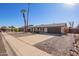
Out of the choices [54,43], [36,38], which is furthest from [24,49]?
[54,43]

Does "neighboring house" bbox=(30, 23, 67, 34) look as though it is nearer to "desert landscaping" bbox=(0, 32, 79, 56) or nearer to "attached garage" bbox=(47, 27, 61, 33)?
"attached garage" bbox=(47, 27, 61, 33)

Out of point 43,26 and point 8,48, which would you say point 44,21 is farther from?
point 8,48

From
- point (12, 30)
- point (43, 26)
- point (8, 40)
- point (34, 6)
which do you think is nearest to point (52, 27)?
point (43, 26)

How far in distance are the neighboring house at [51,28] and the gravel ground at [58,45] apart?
0.16 meters

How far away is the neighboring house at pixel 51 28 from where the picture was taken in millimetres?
4565

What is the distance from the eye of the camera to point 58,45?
448 centimetres

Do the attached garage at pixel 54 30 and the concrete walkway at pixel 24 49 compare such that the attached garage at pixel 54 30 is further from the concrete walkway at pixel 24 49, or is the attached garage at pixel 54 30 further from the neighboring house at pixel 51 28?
the concrete walkway at pixel 24 49

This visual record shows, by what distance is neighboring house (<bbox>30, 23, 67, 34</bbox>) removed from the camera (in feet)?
15.0

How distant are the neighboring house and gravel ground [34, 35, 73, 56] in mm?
164

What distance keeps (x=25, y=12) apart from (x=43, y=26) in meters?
0.57

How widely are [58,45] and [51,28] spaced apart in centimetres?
46

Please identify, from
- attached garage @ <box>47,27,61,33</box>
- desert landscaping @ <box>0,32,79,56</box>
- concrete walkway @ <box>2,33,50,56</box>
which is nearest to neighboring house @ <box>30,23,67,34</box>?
attached garage @ <box>47,27,61,33</box>

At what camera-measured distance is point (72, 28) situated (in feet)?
14.8

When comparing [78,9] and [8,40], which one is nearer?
[78,9]
